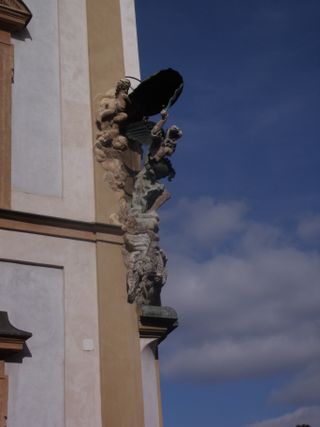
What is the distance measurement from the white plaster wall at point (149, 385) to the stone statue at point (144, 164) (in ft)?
1.84

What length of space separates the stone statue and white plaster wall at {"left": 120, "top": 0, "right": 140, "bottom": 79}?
0.74 metres

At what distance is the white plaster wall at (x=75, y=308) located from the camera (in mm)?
8484

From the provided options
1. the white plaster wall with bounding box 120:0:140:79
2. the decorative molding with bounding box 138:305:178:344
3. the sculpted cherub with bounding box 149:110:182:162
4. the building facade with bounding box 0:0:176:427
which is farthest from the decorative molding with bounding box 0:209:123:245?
the white plaster wall with bounding box 120:0:140:79

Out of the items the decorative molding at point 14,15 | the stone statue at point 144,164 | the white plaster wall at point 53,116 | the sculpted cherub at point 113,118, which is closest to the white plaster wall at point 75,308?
the white plaster wall at point 53,116

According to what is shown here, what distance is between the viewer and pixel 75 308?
8969 mm

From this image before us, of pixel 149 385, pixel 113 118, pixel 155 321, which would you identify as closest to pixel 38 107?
pixel 113 118

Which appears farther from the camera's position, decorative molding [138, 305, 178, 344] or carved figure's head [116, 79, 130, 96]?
carved figure's head [116, 79, 130, 96]

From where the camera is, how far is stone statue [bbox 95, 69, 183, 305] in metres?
9.48

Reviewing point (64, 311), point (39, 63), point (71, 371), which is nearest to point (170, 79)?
point (39, 63)

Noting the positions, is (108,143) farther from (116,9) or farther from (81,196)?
(116,9)

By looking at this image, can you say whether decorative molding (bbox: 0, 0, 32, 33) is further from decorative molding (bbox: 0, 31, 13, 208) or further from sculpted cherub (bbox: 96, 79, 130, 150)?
sculpted cherub (bbox: 96, 79, 130, 150)

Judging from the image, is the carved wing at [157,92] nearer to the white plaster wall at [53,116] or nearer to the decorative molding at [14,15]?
the white plaster wall at [53,116]

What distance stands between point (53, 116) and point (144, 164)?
1371mm

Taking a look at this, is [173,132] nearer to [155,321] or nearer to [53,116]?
[53,116]
